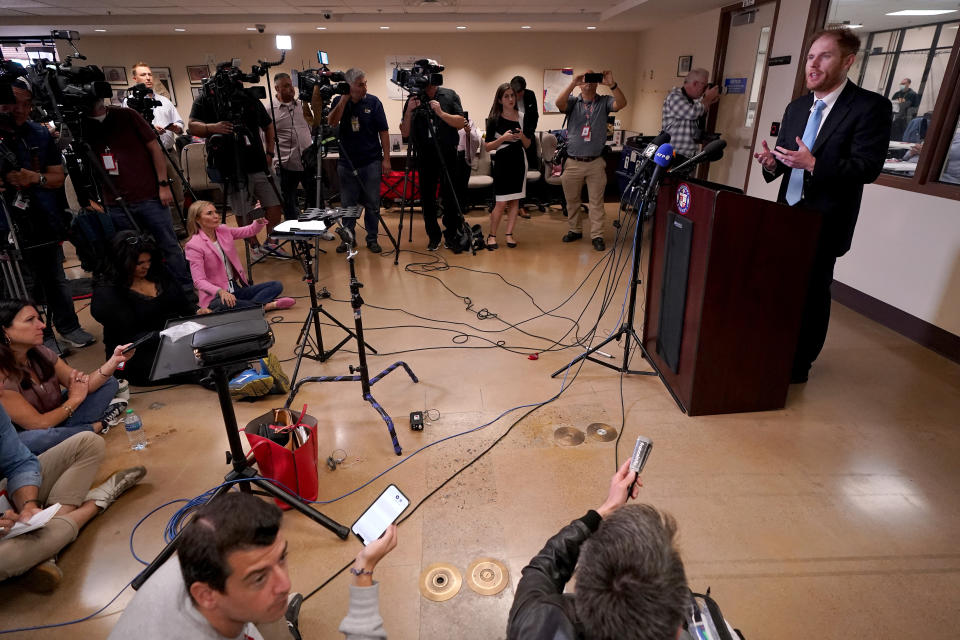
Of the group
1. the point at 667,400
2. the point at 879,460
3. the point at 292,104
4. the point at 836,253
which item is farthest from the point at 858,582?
the point at 292,104

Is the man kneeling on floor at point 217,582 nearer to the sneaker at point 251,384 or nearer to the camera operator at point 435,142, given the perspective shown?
the sneaker at point 251,384

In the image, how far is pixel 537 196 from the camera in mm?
7023

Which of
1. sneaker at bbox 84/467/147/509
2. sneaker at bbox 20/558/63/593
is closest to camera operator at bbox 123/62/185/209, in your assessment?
sneaker at bbox 84/467/147/509

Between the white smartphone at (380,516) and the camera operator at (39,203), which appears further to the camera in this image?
the camera operator at (39,203)

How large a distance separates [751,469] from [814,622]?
69 cm

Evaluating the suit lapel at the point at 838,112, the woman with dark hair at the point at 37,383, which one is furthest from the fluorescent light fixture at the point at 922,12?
the woman with dark hair at the point at 37,383

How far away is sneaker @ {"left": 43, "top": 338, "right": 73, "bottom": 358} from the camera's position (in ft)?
10.6

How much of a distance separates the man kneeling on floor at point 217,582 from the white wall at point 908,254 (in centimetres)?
374

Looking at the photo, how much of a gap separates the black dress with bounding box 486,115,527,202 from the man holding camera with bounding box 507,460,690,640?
4359 mm

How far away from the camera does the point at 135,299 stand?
9.25 ft

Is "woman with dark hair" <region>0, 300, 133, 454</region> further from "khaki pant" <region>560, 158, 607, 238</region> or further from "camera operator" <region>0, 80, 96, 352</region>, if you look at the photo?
"khaki pant" <region>560, 158, 607, 238</region>

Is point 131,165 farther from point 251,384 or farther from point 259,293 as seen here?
point 251,384

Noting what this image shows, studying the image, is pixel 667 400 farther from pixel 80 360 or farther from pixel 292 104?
pixel 292 104

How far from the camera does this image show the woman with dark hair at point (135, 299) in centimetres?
277
